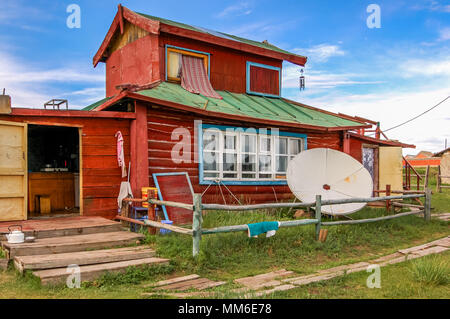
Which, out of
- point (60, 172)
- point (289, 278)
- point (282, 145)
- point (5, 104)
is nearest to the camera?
point (289, 278)

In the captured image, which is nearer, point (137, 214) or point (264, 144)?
point (137, 214)

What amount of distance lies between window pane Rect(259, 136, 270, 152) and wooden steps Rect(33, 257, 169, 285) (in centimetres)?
632

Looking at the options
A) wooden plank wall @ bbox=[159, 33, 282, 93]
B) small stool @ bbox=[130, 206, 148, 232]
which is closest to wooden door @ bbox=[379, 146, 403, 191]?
wooden plank wall @ bbox=[159, 33, 282, 93]

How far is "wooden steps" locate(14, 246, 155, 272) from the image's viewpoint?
5.81 metres

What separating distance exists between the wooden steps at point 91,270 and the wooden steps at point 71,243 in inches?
35.5

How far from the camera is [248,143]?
38.7 ft

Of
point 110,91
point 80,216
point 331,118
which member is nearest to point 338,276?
point 80,216

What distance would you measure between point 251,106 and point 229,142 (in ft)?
5.32

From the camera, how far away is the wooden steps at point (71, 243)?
6473 mm

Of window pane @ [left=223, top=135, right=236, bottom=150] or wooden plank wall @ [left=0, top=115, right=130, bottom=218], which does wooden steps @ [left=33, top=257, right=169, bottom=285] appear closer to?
wooden plank wall @ [left=0, top=115, right=130, bottom=218]

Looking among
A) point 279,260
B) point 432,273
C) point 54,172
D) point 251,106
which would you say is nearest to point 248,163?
point 251,106

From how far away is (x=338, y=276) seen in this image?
603 cm

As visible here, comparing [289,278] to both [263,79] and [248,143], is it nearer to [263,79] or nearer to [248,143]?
[248,143]
